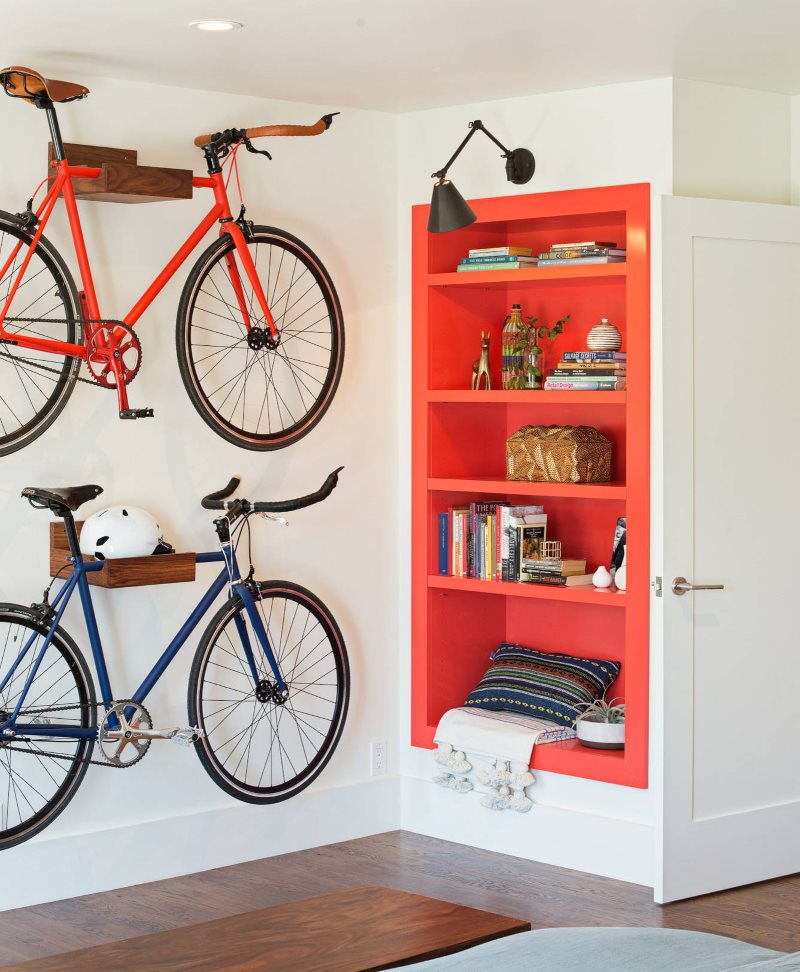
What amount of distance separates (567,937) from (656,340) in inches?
89.1

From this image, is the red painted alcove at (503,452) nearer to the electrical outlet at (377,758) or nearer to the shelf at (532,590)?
the shelf at (532,590)

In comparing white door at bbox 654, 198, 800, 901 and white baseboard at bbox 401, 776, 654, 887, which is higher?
white door at bbox 654, 198, 800, 901

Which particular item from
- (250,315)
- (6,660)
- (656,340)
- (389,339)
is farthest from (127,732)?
(656,340)

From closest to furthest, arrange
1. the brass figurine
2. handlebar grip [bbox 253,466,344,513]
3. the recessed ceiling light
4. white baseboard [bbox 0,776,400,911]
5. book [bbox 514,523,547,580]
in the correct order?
the recessed ceiling light < white baseboard [bbox 0,776,400,911] < handlebar grip [bbox 253,466,344,513] < book [bbox 514,523,547,580] < the brass figurine

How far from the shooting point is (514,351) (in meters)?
4.38

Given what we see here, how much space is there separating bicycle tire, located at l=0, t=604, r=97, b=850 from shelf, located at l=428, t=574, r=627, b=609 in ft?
4.32

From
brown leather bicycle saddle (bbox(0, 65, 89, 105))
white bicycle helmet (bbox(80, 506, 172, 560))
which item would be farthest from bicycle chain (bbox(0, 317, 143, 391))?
brown leather bicycle saddle (bbox(0, 65, 89, 105))

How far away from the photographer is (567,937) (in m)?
1.92

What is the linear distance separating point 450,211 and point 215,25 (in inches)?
38.1

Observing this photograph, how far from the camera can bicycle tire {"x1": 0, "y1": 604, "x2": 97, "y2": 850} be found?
11.8 ft

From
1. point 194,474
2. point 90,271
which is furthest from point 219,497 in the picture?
point 90,271

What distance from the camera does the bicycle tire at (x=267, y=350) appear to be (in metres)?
3.92

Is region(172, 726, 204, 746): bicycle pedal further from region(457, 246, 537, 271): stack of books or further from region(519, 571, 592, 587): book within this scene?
region(457, 246, 537, 271): stack of books

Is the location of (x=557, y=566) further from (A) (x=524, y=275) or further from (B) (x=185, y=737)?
(B) (x=185, y=737)
